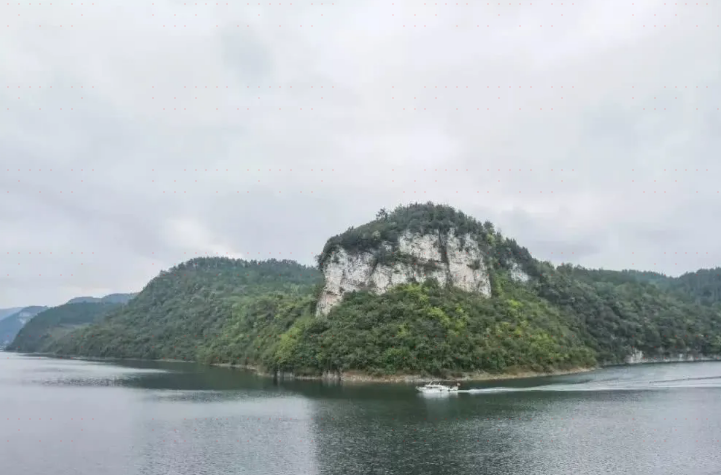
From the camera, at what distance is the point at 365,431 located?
166ft

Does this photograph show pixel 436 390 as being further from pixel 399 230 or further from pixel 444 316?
pixel 399 230

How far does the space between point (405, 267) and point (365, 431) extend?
7033 centimetres

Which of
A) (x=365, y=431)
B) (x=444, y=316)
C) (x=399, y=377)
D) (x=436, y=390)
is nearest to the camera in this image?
(x=365, y=431)

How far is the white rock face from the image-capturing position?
389 feet

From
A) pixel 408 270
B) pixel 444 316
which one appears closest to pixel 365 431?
pixel 444 316

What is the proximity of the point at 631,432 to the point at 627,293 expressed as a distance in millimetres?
136820

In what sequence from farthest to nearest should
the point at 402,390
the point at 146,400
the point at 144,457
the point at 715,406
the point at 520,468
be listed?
the point at 402,390 < the point at 146,400 < the point at 715,406 < the point at 144,457 < the point at 520,468

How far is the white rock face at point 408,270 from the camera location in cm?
11844

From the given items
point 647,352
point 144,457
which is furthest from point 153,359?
point 144,457

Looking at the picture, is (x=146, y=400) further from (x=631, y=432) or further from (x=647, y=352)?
(x=647, y=352)

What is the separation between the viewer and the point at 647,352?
491 feet

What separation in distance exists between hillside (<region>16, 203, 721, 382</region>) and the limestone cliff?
0.21m

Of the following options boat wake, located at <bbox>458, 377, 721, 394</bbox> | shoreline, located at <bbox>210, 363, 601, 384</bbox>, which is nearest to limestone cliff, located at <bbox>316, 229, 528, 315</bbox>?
shoreline, located at <bbox>210, 363, 601, 384</bbox>

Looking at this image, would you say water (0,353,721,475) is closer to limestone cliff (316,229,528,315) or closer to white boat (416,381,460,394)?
white boat (416,381,460,394)
